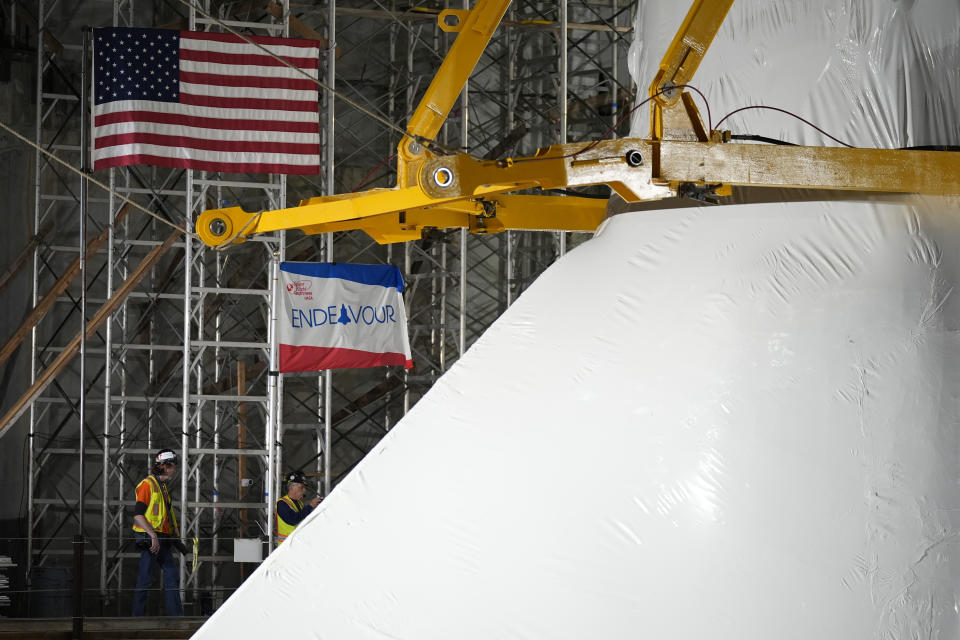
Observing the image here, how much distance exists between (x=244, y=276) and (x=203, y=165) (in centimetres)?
493

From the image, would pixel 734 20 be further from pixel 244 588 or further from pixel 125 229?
pixel 125 229

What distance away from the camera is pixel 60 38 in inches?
570

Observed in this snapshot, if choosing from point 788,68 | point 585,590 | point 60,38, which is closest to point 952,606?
point 585,590

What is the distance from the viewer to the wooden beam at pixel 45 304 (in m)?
12.9

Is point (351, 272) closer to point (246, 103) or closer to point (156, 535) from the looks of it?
point (246, 103)

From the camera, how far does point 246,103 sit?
10289 millimetres

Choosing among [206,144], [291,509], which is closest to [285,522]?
[291,509]

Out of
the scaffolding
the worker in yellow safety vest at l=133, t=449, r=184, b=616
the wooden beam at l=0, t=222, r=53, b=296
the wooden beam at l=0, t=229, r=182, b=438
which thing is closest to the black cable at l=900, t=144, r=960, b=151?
the worker in yellow safety vest at l=133, t=449, r=184, b=616

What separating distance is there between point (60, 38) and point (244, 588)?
40.0 ft

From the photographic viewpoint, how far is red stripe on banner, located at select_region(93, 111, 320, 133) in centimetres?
1009

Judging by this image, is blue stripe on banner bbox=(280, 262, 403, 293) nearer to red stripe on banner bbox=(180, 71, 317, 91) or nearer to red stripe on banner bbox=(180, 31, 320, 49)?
red stripe on banner bbox=(180, 71, 317, 91)

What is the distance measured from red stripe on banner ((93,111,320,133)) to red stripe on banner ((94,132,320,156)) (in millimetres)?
131

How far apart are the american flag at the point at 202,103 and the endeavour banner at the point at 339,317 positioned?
119 centimetres

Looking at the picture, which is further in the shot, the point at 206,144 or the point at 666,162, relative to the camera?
the point at 206,144
